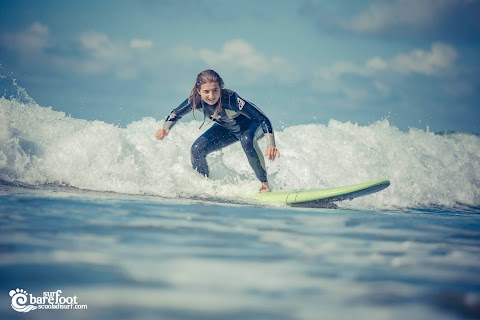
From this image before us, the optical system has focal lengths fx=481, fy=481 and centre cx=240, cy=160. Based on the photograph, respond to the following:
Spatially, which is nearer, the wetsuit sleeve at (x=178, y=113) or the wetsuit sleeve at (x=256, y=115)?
the wetsuit sleeve at (x=256, y=115)

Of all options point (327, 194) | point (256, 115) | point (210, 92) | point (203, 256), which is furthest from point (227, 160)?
point (203, 256)

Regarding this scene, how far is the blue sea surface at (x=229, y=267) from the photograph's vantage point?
1.77 m

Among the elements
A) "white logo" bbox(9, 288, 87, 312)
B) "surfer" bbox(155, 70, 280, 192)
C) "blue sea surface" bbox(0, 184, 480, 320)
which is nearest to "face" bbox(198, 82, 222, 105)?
"surfer" bbox(155, 70, 280, 192)

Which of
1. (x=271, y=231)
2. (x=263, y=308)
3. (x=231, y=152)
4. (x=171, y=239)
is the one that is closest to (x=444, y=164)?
(x=231, y=152)

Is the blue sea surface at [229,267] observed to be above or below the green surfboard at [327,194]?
below

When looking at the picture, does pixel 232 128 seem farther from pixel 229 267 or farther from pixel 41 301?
pixel 41 301

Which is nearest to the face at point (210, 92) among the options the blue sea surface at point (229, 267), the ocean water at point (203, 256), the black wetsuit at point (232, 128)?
the black wetsuit at point (232, 128)

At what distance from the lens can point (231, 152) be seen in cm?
1059

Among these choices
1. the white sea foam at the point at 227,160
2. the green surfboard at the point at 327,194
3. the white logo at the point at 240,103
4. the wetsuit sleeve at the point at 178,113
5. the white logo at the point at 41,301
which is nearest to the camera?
the white logo at the point at 41,301

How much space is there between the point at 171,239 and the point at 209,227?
2.14 feet

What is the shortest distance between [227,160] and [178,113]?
3.76 metres

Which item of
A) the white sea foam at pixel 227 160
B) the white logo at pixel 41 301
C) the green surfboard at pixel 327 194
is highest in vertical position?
the white sea foam at pixel 227 160

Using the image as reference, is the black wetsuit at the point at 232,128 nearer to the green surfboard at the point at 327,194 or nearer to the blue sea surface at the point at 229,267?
the green surfboard at the point at 327,194

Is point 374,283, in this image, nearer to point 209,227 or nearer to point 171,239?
point 171,239
